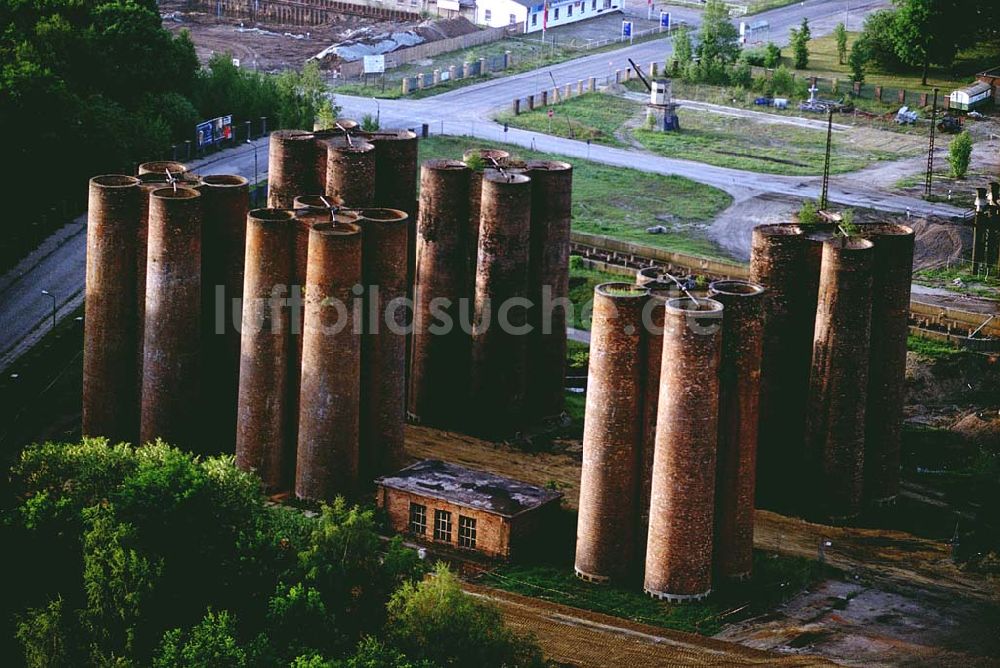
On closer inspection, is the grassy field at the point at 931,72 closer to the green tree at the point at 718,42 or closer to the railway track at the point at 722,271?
the green tree at the point at 718,42

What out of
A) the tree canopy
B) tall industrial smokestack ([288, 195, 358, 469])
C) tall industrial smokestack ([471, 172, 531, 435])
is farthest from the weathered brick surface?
tall industrial smokestack ([471, 172, 531, 435])

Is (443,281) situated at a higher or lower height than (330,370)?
higher

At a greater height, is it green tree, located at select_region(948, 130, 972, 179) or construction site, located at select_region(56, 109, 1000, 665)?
green tree, located at select_region(948, 130, 972, 179)

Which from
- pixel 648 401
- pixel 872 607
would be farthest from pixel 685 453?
pixel 872 607

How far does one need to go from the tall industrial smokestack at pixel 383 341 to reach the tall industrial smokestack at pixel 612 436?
7.64 meters

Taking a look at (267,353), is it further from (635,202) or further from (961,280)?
(635,202)

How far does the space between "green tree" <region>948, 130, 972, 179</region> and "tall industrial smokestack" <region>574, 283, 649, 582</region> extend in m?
54.4

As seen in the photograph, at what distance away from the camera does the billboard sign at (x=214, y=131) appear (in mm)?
92125

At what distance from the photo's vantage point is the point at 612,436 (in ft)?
154

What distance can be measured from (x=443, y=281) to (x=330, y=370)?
878 centimetres

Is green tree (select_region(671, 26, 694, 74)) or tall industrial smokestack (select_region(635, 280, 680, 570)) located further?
green tree (select_region(671, 26, 694, 74))

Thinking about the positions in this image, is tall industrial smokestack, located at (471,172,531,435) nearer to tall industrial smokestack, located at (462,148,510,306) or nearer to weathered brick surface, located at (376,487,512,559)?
tall industrial smokestack, located at (462,148,510,306)

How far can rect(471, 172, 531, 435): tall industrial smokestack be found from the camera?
57.2 meters

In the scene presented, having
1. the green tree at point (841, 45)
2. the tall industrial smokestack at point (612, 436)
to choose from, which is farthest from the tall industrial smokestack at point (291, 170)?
the green tree at point (841, 45)
